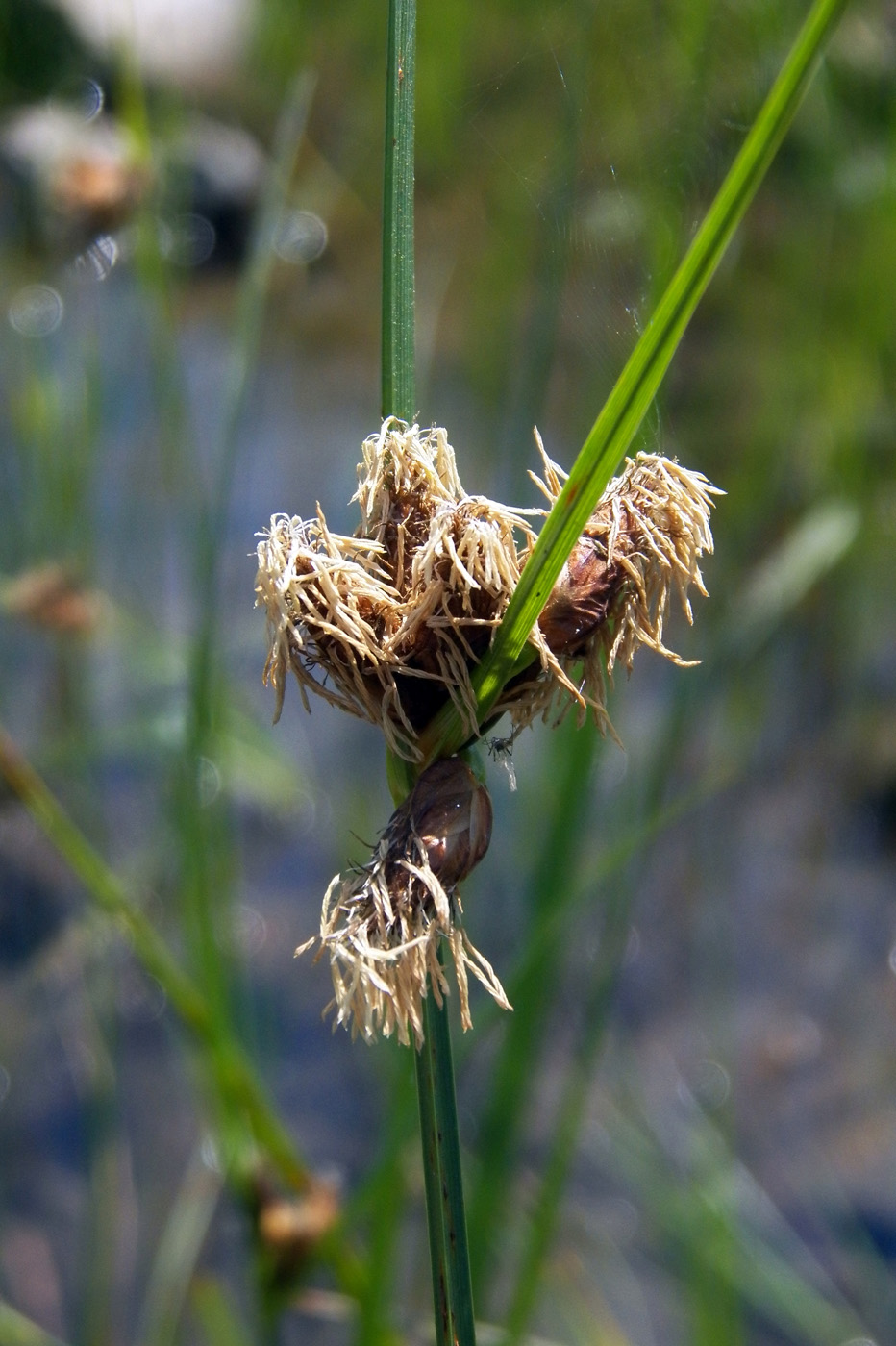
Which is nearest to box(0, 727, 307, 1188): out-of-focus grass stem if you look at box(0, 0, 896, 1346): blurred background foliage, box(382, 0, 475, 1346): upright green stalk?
box(0, 0, 896, 1346): blurred background foliage

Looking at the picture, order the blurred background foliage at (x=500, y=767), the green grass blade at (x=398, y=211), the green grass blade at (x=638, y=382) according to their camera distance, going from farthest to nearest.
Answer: the blurred background foliage at (x=500, y=767)
the green grass blade at (x=398, y=211)
the green grass blade at (x=638, y=382)

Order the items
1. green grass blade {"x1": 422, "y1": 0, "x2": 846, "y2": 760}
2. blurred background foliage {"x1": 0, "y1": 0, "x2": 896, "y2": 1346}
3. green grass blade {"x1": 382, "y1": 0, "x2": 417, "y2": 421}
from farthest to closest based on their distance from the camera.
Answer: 1. blurred background foliage {"x1": 0, "y1": 0, "x2": 896, "y2": 1346}
2. green grass blade {"x1": 382, "y1": 0, "x2": 417, "y2": 421}
3. green grass blade {"x1": 422, "y1": 0, "x2": 846, "y2": 760}

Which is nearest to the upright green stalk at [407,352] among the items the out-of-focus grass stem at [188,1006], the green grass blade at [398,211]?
the green grass blade at [398,211]

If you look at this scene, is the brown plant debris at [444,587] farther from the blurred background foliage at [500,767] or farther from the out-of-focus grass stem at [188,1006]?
the out-of-focus grass stem at [188,1006]

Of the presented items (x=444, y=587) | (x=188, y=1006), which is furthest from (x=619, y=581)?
(x=188, y=1006)

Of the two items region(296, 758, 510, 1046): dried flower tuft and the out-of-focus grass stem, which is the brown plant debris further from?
the out-of-focus grass stem

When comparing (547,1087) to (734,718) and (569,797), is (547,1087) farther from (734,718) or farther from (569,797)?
(569,797)
